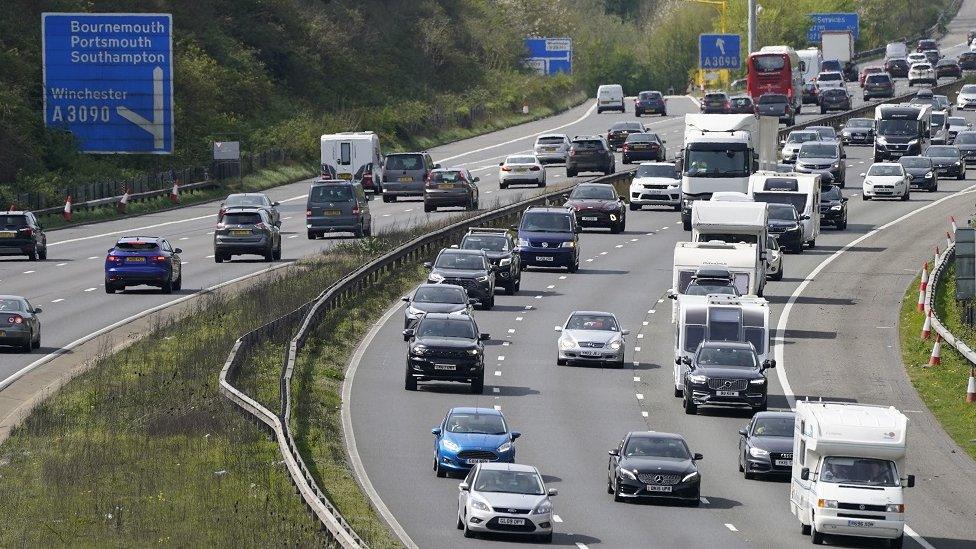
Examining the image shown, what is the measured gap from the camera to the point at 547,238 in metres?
61.0

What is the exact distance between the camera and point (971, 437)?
40.0m

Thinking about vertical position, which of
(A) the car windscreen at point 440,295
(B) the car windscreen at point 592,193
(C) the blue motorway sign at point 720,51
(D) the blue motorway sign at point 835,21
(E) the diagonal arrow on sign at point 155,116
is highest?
(D) the blue motorway sign at point 835,21

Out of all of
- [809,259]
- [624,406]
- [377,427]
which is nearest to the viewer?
[377,427]

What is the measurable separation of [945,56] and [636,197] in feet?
324

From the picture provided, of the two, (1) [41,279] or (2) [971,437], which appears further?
(1) [41,279]

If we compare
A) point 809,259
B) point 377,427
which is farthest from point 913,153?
point 377,427

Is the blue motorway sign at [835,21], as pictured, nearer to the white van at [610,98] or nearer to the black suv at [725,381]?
the white van at [610,98]

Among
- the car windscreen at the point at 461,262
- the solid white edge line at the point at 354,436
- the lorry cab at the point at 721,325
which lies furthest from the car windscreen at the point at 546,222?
the lorry cab at the point at 721,325

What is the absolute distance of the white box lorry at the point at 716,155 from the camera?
218 feet

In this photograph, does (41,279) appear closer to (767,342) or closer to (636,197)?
(767,342)

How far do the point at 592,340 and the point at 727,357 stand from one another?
231 inches

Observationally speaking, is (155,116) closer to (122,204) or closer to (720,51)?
(122,204)

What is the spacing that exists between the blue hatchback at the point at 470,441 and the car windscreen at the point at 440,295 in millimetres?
14234

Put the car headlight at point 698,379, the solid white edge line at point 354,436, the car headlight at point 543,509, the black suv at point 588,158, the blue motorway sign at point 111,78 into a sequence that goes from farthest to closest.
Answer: the black suv at point 588,158 < the blue motorway sign at point 111,78 < the car headlight at point 698,379 < the solid white edge line at point 354,436 < the car headlight at point 543,509
